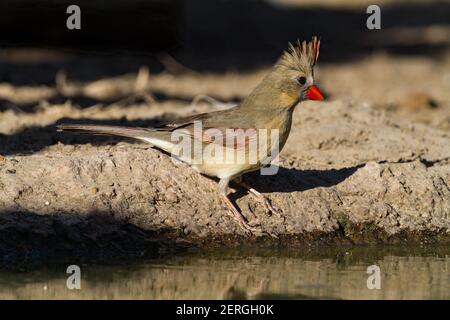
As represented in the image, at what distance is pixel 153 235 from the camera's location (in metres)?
7.99

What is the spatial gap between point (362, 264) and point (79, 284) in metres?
2.22

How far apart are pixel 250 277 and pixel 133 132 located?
1737 mm

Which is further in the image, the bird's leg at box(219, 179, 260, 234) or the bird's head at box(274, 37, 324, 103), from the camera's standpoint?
the bird's head at box(274, 37, 324, 103)

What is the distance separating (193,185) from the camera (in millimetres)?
8359

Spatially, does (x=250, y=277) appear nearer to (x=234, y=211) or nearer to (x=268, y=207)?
(x=234, y=211)

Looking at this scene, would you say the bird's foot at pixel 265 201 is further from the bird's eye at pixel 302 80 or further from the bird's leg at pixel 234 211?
the bird's eye at pixel 302 80

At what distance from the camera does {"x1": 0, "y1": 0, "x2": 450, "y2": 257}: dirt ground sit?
26.0 ft

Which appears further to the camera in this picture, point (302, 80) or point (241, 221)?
point (302, 80)

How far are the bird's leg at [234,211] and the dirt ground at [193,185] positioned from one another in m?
0.06

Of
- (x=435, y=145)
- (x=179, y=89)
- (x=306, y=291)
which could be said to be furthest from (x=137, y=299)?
(x=179, y=89)

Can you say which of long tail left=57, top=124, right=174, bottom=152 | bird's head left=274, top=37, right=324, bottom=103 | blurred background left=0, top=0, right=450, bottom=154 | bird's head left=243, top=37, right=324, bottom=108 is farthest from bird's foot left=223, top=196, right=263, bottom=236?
blurred background left=0, top=0, right=450, bottom=154

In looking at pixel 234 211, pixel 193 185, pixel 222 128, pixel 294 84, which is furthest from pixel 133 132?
pixel 294 84

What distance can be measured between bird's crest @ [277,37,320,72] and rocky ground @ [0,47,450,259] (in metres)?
1.00

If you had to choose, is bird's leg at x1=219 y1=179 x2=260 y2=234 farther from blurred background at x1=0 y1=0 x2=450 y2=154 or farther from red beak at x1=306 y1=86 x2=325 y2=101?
blurred background at x1=0 y1=0 x2=450 y2=154
